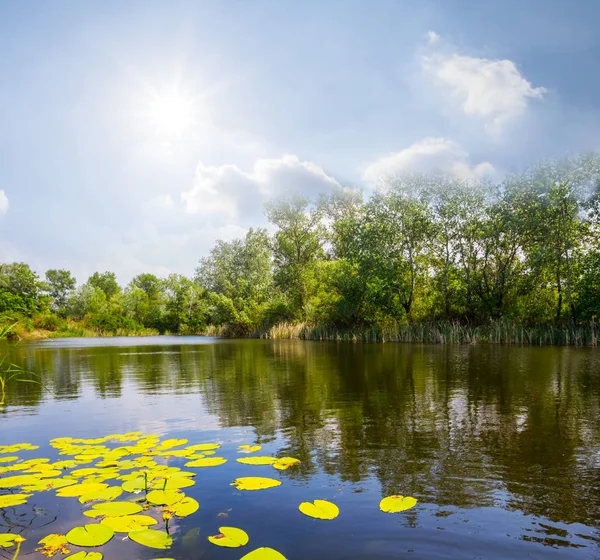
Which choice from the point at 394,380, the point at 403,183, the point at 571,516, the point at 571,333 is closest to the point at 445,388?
the point at 394,380

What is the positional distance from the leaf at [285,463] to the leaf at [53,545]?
82.6 inches

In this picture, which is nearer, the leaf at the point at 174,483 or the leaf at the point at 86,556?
the leaf at the point at 86,556

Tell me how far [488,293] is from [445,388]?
91.6 feet

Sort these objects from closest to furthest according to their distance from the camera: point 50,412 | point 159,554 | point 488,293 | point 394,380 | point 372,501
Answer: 1. point 159,554
2. point 372,501
3. point 50,412
4. point 394,380
5. point 488,293

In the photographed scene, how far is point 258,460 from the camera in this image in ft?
15.5

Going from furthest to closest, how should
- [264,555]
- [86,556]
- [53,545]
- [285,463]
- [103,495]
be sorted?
[285,463], [103,495], [53,545], [86,556], [264,555]

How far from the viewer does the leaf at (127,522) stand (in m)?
3.03

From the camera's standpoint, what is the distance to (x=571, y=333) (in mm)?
27141

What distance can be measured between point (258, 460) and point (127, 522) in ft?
5.92

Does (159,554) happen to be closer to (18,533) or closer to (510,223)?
(18,533)

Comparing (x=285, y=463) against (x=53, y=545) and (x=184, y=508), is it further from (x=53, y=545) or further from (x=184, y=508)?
(x=53, y=545)

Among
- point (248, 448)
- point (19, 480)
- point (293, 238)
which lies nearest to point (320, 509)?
point (248, 448)

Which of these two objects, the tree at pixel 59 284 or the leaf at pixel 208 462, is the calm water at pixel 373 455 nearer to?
the leaf at pixel 208 462

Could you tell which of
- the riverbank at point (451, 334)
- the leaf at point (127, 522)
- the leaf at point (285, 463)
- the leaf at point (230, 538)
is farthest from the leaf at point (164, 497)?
the riverbank at point (451, 334)
